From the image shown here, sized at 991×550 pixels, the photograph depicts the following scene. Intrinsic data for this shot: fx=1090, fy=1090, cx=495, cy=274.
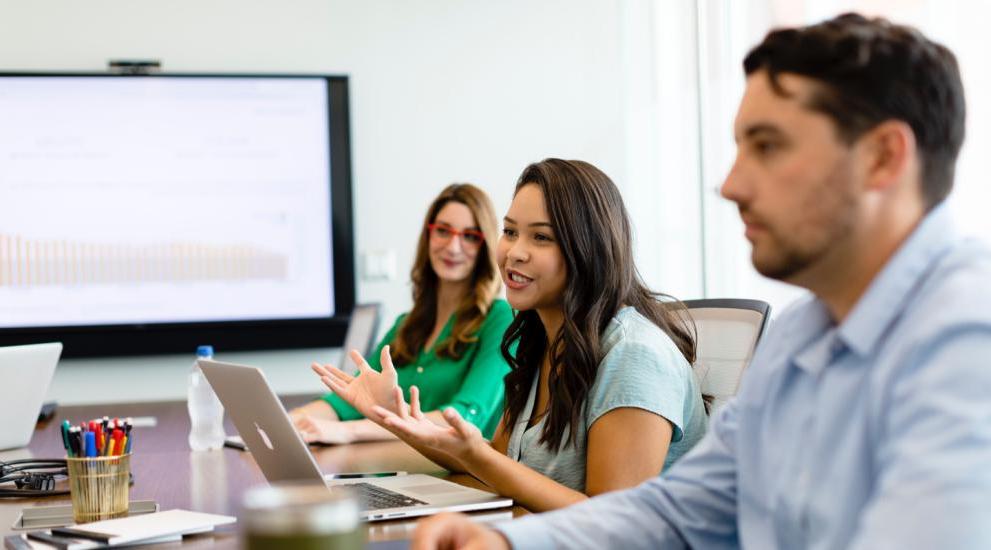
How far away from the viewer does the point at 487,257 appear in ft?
10.2

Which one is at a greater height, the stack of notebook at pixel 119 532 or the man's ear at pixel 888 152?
the man's ear at pixel 888 152

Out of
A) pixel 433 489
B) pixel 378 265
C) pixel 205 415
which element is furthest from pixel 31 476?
pixel 378 265

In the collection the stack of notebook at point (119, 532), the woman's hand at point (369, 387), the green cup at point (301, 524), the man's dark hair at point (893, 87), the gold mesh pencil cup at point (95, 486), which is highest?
the man's dark hair at point (893, 87)

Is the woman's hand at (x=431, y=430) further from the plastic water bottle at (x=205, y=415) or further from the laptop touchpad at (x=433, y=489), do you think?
the plastic water bottle at (x=205, y=415)

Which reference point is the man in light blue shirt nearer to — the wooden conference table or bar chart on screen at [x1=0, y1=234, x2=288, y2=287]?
the wooden conference table

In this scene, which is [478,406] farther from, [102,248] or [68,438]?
[102,248]

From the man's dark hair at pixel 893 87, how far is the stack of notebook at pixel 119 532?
102 centimetres

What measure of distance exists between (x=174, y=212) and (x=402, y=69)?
115 cm

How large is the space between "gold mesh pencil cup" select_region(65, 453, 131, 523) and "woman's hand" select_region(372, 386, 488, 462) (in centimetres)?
42

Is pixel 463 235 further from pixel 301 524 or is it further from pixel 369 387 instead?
pixel 301 524

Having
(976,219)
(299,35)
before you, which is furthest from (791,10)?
(299,35)

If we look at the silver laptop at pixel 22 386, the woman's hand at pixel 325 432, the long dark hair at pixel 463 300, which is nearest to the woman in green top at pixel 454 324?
the long dark hair at pixel 463 300

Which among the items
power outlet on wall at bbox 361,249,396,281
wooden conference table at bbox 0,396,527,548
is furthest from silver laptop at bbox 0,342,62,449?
power outlet on wall at bbox 361,249,396,281

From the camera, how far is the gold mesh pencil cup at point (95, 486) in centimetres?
164
